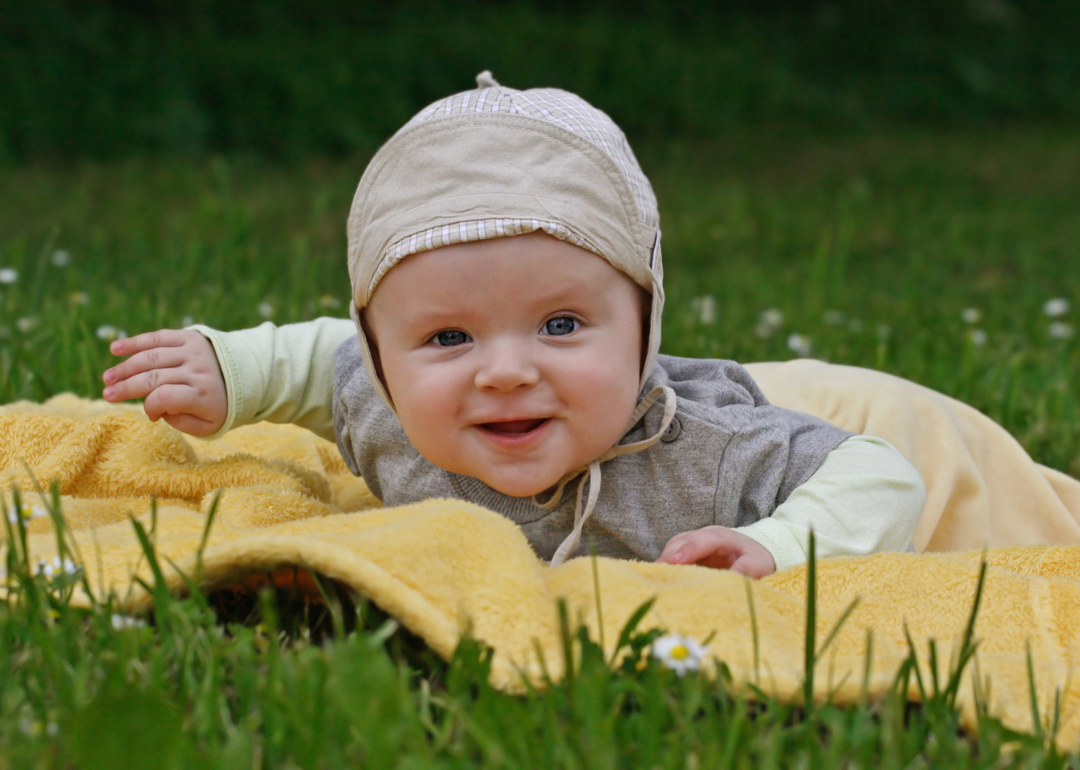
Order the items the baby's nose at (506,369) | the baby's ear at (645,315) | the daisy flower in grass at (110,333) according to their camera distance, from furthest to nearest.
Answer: the daisy flower in grass at (110,333) < the baby's ear at (645,315) < the baby's nose at (506,369)

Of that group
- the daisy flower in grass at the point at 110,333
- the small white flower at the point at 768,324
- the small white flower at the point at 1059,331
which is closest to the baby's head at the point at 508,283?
the daisy flower in grass at the point at 110,333

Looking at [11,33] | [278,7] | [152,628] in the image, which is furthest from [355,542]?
[278,7]

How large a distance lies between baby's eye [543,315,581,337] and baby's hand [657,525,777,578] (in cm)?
39

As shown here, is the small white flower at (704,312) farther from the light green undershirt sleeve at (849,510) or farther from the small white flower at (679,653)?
the small white flower at (679,653)

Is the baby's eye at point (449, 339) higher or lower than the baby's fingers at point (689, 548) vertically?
higher

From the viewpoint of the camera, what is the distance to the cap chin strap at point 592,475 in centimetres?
205

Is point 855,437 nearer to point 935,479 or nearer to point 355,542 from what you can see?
point 935,479

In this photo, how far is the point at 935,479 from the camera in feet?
8.15

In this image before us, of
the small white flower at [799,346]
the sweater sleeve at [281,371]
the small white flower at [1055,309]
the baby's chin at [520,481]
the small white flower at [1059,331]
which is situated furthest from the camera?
the small white flower at [1055,309]

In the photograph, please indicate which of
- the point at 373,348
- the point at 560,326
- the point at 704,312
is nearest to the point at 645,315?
the point at 560,326

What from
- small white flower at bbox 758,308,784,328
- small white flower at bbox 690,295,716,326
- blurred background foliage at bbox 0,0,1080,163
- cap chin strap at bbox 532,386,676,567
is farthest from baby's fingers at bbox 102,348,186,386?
blurred background foliage at bbox 0,0,1080,163

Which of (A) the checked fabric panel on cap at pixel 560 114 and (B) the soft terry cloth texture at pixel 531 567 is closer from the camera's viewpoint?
(B) the soft terry cloth texture at pixel 531 567

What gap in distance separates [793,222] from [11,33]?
5625 millimetres

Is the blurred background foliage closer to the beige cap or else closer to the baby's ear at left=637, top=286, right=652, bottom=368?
the beige cap
